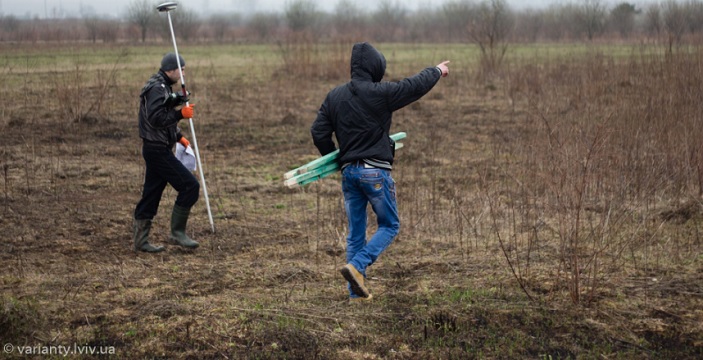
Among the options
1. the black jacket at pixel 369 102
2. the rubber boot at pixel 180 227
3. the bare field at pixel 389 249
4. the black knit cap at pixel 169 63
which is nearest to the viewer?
the bare field at pixel 389 249

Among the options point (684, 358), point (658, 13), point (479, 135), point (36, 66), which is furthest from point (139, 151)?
point (658, 13)

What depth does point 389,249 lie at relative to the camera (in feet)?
23.9

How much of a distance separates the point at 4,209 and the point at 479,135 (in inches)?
307

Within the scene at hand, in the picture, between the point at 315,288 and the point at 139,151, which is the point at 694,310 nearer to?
the point at 315,288

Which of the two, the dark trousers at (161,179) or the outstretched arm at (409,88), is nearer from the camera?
the outstretched arm at (409,88)

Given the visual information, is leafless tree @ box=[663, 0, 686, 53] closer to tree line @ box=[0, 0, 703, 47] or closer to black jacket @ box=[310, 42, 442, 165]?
tree line @ box=[0, 0, 703, 47]

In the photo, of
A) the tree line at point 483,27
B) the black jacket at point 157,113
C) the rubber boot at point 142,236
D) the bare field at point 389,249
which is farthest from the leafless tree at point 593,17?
the rubber boot at point 142,236

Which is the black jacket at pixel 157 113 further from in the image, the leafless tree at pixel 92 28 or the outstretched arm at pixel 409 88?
the leafless tree at pixel 92 28

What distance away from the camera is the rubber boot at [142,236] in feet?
23.4

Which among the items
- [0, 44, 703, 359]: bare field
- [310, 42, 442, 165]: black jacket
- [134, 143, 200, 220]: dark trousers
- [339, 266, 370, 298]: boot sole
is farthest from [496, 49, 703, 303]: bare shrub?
[134, 143, 200, 220]: dark trousers

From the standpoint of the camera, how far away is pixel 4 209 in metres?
8.31

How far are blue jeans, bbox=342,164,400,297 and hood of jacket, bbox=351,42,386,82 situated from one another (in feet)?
2.14

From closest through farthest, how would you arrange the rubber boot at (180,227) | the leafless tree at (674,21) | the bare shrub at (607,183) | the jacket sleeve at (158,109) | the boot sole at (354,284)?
1. the boot sole at (354,284)
2. the bare shrub at (607,183)
3. the jacket sleeve at (158,109)
4. the rubber boot at (180,227)
5. the leafless tree at (674,21)

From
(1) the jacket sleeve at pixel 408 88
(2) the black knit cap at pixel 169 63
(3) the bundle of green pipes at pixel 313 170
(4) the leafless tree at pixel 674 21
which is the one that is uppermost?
(4) the leafless tree at pixel 674 21
